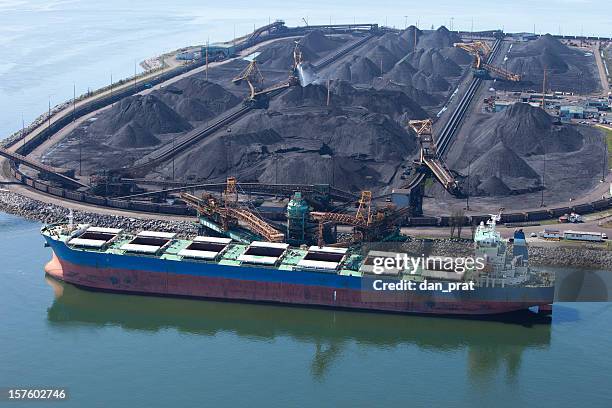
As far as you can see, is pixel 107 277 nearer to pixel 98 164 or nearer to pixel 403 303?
pixel 403 303

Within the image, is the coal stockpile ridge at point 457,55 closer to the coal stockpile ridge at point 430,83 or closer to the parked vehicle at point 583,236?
the coal stockpile ridge at point 430,83

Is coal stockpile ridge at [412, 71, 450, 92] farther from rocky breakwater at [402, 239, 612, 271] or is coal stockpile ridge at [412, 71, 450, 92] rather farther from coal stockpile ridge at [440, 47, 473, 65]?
rocky breakwater at [402, 239, 612, 271]

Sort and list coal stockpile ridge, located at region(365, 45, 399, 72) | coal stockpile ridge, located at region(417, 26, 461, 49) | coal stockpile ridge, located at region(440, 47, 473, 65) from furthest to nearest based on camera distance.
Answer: coal stockpile ridge, located at region(417, 26, 461, 49) < coal stockpile ridge, located at region(440, 47, 473, 65) < coal stockpile ridge, located at region(365, 45, 399, 72)

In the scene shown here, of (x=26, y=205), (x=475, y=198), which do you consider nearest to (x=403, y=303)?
(x=475, y=198)

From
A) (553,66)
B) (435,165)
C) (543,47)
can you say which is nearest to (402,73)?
(553,66)

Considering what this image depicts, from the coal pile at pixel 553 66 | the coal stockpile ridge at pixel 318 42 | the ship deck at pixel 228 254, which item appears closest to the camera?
the ship deck at pixel 228 254

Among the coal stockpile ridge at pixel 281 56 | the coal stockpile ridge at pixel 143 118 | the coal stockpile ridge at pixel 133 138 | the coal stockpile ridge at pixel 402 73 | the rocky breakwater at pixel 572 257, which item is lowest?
the rocky breakwater at pixel 572 257

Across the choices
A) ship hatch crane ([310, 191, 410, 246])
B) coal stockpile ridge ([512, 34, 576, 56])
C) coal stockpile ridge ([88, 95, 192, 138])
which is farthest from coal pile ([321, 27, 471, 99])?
ship hatch crane ([310, 191, 410, 246])

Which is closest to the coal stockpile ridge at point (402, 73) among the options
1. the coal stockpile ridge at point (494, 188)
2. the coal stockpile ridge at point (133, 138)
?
the coal stockpile ridge at point (133, 138)
